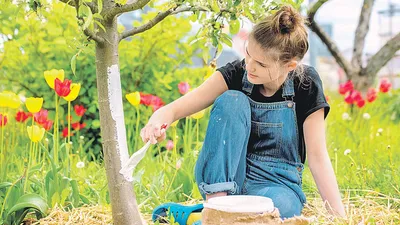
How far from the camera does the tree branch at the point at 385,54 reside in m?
3.65

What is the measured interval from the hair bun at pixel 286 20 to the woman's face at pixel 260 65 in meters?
0.07

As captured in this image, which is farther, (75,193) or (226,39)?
(75,193)

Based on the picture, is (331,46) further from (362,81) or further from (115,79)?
(115,79)

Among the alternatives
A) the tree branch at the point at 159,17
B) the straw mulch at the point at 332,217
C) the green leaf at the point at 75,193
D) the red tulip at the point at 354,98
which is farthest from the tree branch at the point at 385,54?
the green leaf at the point at 75,193

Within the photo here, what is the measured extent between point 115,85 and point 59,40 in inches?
56.6

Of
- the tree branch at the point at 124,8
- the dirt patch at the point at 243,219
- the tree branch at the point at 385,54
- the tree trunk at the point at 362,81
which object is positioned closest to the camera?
the dirt patch at the point at 243,219

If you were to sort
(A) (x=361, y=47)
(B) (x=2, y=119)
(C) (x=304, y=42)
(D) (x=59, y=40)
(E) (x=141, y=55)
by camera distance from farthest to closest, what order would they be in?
(A) (x=361, y=47) < (E) (x=141, y=55) < (D) (x=59, y=40) < (B) (x=2, y=119) < (C) (x=304, y=42)

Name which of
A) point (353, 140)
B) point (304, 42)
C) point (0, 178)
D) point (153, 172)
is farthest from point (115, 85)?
point (353, 140)

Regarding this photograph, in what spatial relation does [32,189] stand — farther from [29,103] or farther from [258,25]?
[258,25]

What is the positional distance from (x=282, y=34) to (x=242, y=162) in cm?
38

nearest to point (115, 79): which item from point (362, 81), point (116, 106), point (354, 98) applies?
point (116, 106)

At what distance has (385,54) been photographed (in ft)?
12.1

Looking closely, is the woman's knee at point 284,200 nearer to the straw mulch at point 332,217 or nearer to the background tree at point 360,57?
the straw mulch at point 332,217

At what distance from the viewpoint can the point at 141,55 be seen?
125 inches
